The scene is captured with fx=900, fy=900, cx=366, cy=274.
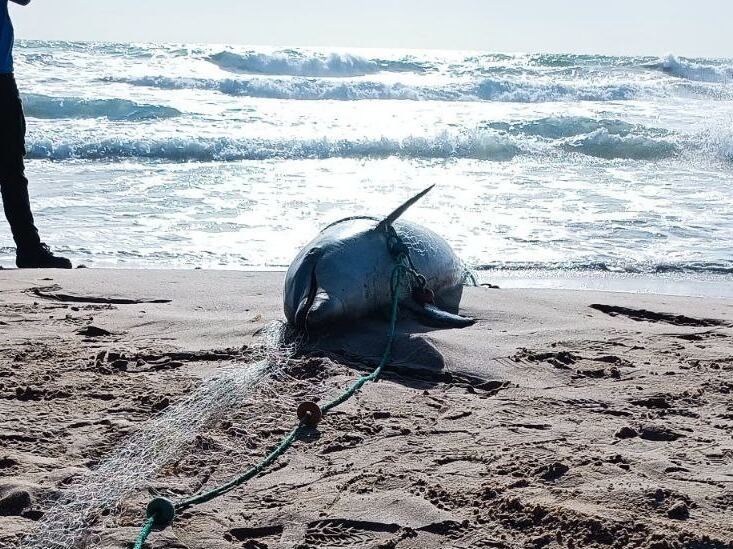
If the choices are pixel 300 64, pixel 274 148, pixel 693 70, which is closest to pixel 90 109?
pixel 274 148

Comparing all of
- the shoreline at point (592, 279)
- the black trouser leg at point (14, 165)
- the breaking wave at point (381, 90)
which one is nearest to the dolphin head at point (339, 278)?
the shoreline at point (592, 279)

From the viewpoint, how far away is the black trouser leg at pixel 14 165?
21.1 feet

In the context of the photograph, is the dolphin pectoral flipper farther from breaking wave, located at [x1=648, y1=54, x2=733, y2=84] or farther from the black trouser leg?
breaking wave, located at [x1=648, y1=54, x2=733, y2=84]

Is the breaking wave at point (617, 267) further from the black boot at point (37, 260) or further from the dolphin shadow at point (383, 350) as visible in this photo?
the black boot at point (37, 260)

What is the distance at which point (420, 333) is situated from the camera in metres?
4.69

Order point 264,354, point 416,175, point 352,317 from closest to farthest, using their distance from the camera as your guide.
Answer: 1. point 264,354
2. point 352,317
3. point 416,175

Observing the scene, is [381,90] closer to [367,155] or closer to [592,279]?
[367,155]

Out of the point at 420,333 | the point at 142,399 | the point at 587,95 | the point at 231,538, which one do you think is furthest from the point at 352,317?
the point at 587,95

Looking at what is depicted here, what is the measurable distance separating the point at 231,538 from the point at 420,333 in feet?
7.19

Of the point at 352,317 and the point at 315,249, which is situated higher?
the point at 315,249

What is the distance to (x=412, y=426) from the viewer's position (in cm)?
351

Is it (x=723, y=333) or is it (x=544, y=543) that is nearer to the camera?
(x=544, y=543)

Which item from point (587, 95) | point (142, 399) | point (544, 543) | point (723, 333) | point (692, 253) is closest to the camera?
point (544, 543)

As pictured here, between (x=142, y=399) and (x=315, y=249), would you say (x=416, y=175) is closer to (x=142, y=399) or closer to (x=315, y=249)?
(x=315, y=249)
